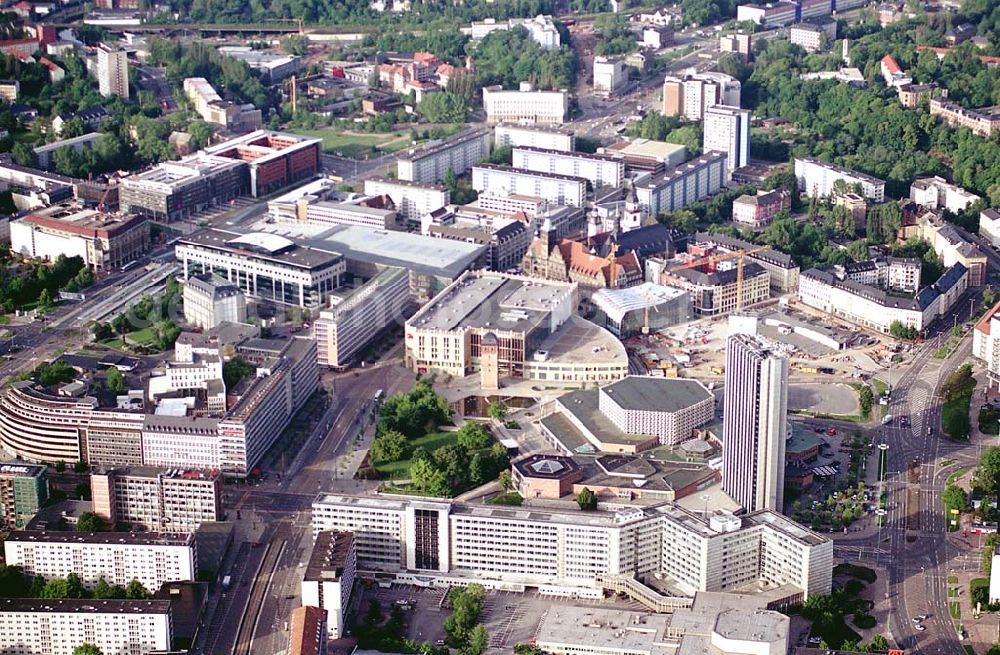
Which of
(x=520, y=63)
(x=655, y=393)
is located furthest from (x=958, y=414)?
(x=520, y=63)

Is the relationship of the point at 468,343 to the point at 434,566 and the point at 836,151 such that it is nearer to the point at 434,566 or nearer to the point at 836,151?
the point at 434,566

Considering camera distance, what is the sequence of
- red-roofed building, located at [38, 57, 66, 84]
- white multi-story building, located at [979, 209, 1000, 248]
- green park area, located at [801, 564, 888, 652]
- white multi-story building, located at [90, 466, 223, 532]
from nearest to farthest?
green park area, located at [801, 564, 888, 652], white multi-story building, located at [90, 466, 223, 532], white multi-story building, located at [979, 209, 1000, 248], red-roofed building, located at [38, 57, 66, 84]

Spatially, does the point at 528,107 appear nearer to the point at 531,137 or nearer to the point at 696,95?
the point at 531,137

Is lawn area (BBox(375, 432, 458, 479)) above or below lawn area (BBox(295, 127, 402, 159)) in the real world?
below

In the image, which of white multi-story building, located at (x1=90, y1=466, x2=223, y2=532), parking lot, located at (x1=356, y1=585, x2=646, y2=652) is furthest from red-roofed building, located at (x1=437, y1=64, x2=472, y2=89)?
parking lot, located at (x1=356, y1=585, x2=646, y2=652)

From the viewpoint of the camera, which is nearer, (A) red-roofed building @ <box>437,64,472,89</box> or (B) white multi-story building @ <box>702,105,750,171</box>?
(B) white multi-story building @ <box>702,105,750,171</box>

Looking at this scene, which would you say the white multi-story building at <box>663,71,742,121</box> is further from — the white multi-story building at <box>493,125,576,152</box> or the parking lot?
the parking lot

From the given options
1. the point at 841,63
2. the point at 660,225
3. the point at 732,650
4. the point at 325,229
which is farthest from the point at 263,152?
the point at 732,650
